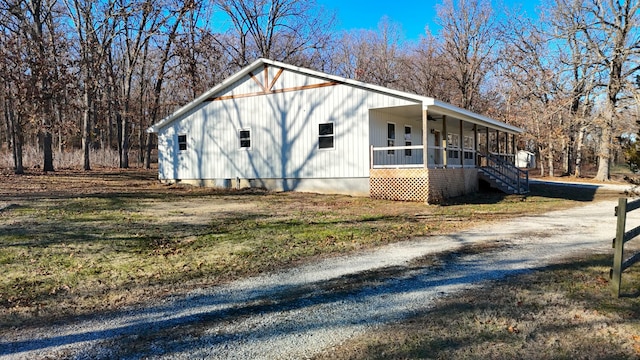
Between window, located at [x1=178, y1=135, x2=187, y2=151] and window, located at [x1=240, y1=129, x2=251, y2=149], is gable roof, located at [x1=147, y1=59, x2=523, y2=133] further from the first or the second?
window, located at [x1=240, y1=129, x2=251, y2=149]

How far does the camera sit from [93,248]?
6.96 meters

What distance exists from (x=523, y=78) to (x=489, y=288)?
2955 centimetres

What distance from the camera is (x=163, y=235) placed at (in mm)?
8203

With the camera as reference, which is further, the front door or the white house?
the front door

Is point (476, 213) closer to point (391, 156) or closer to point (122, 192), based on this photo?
point (391, 156)

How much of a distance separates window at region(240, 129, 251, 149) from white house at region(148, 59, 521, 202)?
0.14 feet

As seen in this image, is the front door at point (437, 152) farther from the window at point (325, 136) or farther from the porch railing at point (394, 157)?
the window at point (325, 136)

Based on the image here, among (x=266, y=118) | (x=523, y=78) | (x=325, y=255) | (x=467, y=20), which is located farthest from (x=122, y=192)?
(x=467, y=20)

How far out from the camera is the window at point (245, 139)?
58.3ft

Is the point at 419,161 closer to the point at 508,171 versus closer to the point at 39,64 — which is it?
the point at 508,171

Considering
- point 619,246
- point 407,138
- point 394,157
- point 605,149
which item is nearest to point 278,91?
point 394,157

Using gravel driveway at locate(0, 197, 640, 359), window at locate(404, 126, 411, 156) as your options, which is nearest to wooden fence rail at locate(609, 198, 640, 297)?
gravel driveway at locate(0, 197, 640, 359)

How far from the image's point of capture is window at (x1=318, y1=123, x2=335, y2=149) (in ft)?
52.4

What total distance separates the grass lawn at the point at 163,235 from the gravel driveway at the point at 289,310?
0.53m
